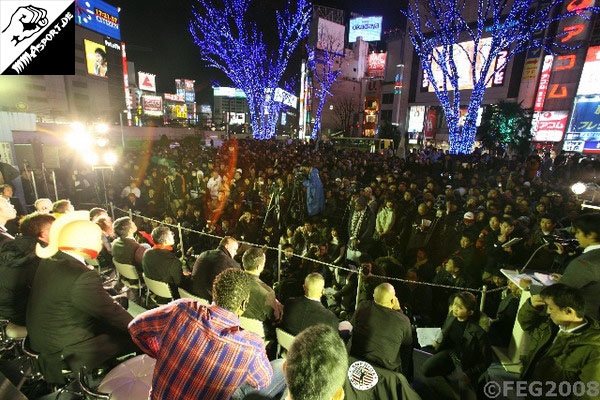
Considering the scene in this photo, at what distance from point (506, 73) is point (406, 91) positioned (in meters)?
11.8

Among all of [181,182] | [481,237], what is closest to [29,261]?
[481,237]

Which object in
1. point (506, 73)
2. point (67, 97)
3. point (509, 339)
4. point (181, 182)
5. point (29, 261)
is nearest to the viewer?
point (29, 261)

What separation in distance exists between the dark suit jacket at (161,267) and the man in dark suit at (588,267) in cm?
480

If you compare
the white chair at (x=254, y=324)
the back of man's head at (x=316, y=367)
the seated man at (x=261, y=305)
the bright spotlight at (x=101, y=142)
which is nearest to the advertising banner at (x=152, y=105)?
the bright spotlight at (x=101, y=142)

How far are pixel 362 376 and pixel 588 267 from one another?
258 centimetres

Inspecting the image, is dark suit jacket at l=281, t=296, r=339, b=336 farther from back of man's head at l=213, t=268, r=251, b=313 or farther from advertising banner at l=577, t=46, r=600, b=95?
advertising banner at l=577, t=46, r=600, b=95

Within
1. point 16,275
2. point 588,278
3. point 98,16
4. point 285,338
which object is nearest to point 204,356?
point 285,338

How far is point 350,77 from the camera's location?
57750 millimetres

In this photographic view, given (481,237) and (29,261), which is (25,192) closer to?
(29,261)

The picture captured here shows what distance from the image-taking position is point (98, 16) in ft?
168

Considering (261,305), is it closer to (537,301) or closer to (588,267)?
(537,301)

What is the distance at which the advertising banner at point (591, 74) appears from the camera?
22.3 m

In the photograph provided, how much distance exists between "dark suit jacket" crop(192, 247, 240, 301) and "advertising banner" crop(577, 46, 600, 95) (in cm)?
3139
